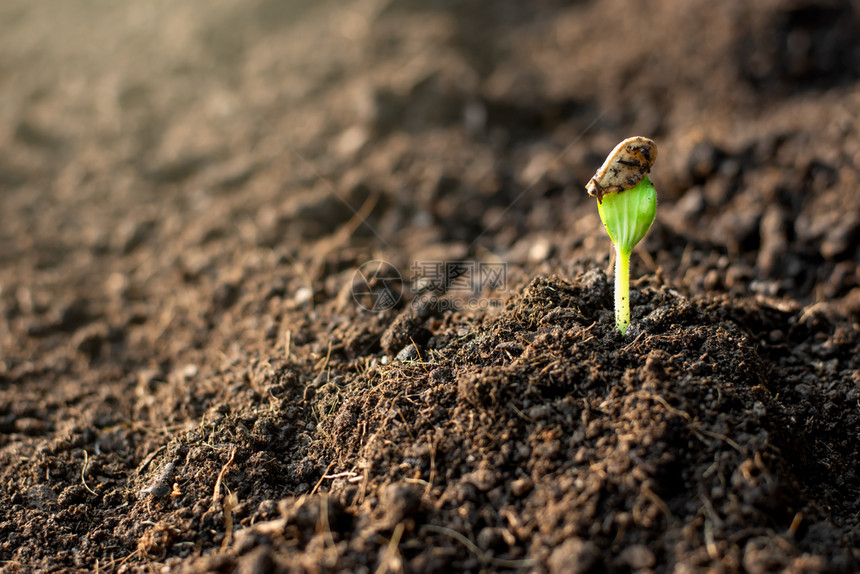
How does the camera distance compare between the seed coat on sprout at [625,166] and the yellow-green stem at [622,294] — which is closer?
the seed coat on sprout at [625,166]

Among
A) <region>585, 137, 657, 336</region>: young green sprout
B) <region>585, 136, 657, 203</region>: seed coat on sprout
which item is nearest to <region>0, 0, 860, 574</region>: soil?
<region>585, 137, 657, 336</region>: young green sprout

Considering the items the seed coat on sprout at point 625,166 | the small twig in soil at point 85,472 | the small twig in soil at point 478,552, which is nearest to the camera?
the small twig in soil at point 478,552

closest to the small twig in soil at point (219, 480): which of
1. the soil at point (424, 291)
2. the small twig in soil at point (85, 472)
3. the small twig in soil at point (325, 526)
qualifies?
the soil at point (424, 291)

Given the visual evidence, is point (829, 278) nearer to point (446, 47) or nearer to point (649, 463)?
point (649, 463)

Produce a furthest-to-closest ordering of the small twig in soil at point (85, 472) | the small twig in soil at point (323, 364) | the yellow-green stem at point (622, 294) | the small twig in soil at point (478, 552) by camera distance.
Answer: the small twig in soil at point (323, 364)
the small twig in soil at point (85, 472)
the yellow-green stem at point (622, 294)
the small twig in soil at point (478, 552)

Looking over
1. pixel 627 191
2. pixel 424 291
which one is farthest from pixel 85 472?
pixel 627 191

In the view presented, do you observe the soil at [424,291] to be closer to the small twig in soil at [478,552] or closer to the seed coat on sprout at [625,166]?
the small twig in soil at [478,552]

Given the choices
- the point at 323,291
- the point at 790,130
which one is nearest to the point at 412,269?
the point at 323,291
